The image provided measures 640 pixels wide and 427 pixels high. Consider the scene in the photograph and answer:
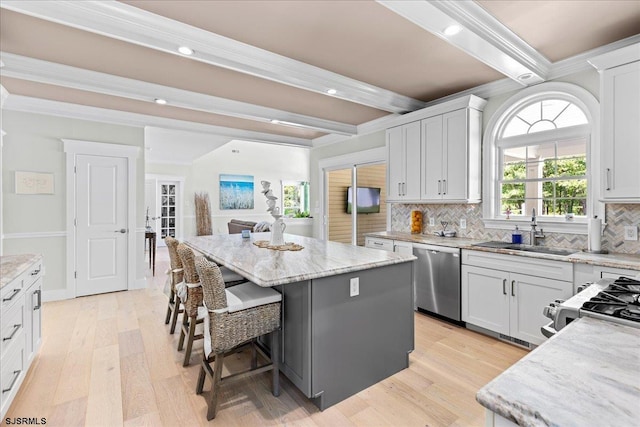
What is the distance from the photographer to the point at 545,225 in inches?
125

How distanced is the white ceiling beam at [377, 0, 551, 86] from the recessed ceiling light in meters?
0.02

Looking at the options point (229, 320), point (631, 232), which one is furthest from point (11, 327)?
point (631, 232)

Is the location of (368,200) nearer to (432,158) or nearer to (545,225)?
(432,158)

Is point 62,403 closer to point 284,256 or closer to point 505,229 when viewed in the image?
point 284,256

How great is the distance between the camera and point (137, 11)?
7.02 ft

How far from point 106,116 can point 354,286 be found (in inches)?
169

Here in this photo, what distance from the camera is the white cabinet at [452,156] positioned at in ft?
11.5

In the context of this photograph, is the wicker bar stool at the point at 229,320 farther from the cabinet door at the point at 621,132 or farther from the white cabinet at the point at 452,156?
the cabinet door at the point at 621,132

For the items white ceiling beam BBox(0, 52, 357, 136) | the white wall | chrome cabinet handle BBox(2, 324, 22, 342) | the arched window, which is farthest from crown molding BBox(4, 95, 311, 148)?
the arched window

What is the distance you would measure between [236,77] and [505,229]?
3317mm

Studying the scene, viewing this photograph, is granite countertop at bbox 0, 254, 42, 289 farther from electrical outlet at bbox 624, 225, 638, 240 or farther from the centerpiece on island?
electrical outlet at bbox 624, 225, 638, 240

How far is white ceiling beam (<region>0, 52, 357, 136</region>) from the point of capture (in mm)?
2863

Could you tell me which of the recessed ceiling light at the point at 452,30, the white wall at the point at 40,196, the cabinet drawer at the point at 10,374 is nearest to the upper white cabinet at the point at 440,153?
the recessed ceiling light at the point at 452,30

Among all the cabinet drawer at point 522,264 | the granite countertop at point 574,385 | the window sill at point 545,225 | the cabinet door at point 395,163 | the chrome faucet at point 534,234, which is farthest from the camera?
the cabinet door at point 395,163
